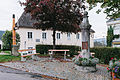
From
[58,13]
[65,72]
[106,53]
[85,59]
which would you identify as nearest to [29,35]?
[58,13]

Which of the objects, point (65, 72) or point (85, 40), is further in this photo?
point (85, 40)

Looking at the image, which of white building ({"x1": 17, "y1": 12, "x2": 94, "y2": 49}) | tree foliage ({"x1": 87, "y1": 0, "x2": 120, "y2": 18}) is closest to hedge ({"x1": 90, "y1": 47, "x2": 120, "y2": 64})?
tree foliage ({"x1": 87, "y1": 0, "x2": 120, "y2": 18})

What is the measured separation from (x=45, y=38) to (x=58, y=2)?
17.4 metres

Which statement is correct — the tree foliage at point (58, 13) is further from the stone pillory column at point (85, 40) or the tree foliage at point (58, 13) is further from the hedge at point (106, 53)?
the stone pillory column at point (85, 40)

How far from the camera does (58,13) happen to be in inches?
549

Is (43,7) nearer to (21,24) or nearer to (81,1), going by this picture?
(81,1)

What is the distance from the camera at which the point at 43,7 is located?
1360 cm

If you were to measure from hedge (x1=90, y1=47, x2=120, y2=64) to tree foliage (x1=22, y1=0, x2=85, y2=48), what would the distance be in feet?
10.7

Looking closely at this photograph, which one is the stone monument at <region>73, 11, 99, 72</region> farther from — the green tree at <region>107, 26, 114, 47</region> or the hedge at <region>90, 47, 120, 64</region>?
the green tree at <region>107, 26, 114, 47</region>

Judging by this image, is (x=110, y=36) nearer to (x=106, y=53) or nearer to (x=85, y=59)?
(x=106, y=53)

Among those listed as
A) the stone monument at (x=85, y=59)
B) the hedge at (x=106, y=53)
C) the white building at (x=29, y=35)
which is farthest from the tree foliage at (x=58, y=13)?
the white building at (x=29, y=35)

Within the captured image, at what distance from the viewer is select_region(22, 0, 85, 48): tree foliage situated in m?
13.7

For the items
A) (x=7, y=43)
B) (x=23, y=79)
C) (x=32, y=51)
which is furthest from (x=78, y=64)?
(x=7, y=43)

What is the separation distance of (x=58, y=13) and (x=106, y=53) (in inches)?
229
